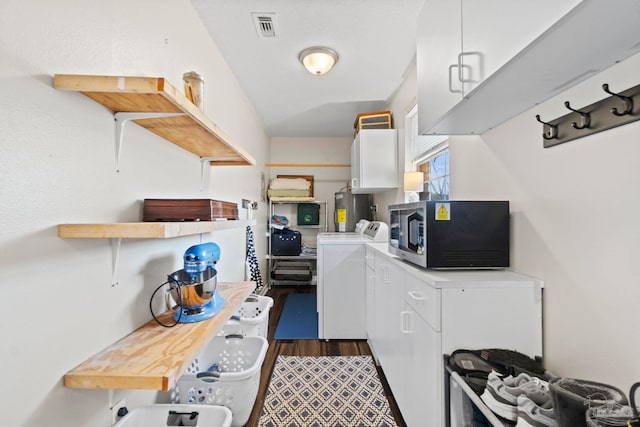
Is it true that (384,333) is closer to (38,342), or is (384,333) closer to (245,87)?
(38,342)

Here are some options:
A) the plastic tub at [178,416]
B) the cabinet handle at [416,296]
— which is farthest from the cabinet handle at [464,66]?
the plastic tub at [178,416]

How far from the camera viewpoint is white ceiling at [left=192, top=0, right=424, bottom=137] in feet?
5.66

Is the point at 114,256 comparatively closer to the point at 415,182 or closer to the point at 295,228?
the point at 415,182

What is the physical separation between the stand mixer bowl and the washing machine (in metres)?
1.47

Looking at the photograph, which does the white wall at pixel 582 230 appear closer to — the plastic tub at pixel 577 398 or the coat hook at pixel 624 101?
the coat hook at pixel 624 101

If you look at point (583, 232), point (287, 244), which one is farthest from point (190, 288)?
point (287, 244)

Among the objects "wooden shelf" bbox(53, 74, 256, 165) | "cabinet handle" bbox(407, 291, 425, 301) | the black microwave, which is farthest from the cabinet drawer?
"wooden shelf" bbox(53, 74, 256, 165)

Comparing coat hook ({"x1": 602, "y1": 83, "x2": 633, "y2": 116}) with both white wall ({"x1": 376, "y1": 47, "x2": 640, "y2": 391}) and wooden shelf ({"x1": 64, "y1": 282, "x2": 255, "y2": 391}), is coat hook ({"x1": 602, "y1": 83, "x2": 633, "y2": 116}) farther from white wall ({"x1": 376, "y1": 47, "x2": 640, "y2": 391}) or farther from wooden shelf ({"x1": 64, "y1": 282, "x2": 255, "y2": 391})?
wooden shelf ({"x1": 64, "y1": 282, "x2": 255, "y2": 391})

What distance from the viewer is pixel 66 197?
32.0 inches

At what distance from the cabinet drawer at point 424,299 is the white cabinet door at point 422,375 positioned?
32 mm

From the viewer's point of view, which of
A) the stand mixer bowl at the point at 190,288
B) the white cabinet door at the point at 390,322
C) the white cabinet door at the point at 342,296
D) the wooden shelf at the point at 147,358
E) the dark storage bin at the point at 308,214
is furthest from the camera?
the dark storage bin at the point at 308,214

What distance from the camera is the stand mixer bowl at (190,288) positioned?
1154 millimetres

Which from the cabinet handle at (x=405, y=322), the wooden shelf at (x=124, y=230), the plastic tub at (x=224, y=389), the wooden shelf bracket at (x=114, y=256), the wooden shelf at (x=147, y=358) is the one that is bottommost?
the plastic tub at (x=224, y=389)

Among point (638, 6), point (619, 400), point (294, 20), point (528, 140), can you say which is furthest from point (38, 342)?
point (294, 20)
